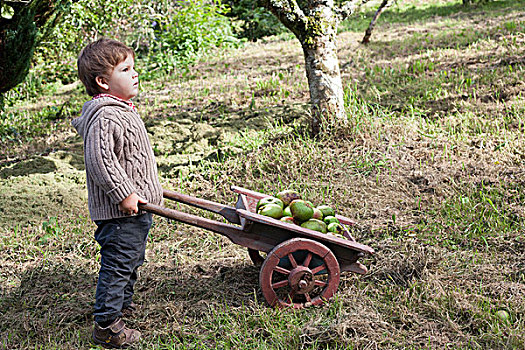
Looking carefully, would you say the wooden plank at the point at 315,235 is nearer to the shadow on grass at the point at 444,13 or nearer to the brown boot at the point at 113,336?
the brown boot at the point at 113,336

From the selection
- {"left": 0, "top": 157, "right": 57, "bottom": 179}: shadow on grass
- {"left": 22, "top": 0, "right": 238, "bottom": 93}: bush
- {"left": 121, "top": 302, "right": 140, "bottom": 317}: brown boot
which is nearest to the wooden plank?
{"left": 121, "top": 302, "right": 140, "bottom": 317}: brown boot

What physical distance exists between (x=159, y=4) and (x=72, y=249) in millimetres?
7820

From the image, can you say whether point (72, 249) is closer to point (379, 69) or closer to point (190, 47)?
point (379, 69)

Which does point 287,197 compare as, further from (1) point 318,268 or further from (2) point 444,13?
(2) point 444,13

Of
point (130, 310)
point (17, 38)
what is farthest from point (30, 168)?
point (130, 310)

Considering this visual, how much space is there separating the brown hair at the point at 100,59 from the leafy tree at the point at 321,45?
8.20ft

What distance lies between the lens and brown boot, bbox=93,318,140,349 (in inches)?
111

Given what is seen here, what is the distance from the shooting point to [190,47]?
10.3 m

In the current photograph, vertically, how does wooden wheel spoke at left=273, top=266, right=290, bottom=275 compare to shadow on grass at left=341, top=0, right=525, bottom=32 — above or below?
below

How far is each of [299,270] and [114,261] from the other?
111cm

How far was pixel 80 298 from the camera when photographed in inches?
134

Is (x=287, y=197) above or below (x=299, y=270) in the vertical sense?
above

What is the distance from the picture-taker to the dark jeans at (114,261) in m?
2.79

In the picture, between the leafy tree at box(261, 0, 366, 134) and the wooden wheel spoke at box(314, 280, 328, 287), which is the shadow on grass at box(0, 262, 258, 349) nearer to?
the wooden wheel spoke at box(314, 280, 328, 287)
